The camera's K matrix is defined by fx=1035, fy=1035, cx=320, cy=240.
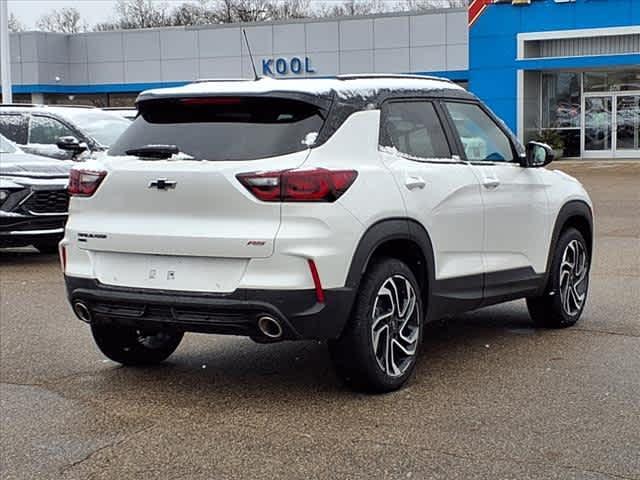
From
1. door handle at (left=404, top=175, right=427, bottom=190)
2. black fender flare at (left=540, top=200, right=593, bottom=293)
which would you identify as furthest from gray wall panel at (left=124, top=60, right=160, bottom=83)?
door handle at (left=404, top=175, right=427, bottom=190)

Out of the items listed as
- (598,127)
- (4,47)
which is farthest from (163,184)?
(598,127)

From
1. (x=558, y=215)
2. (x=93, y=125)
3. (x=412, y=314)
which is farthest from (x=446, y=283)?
(x=93, y=125)

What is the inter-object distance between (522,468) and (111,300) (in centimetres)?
248

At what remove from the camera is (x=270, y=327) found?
5.48m

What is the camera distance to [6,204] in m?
11.9

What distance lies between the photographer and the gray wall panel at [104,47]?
148 ft

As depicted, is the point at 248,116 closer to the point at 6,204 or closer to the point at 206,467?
the point at 206,467

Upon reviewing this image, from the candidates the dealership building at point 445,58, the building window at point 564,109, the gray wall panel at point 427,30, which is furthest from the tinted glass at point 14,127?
the gray wall panel at point 427,30

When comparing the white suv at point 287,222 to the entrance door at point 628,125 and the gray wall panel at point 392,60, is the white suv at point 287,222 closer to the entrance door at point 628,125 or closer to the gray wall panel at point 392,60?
the entrance door at point 628,125

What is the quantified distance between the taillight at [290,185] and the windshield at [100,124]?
802cm

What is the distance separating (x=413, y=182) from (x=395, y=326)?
2.79 ft

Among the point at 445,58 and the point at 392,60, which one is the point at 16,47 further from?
the point at 445,58

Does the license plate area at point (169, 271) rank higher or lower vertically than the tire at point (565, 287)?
higher

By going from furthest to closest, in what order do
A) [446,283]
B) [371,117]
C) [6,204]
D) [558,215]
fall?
[6,204] < [558,215] < [446,283] < [371,117]
